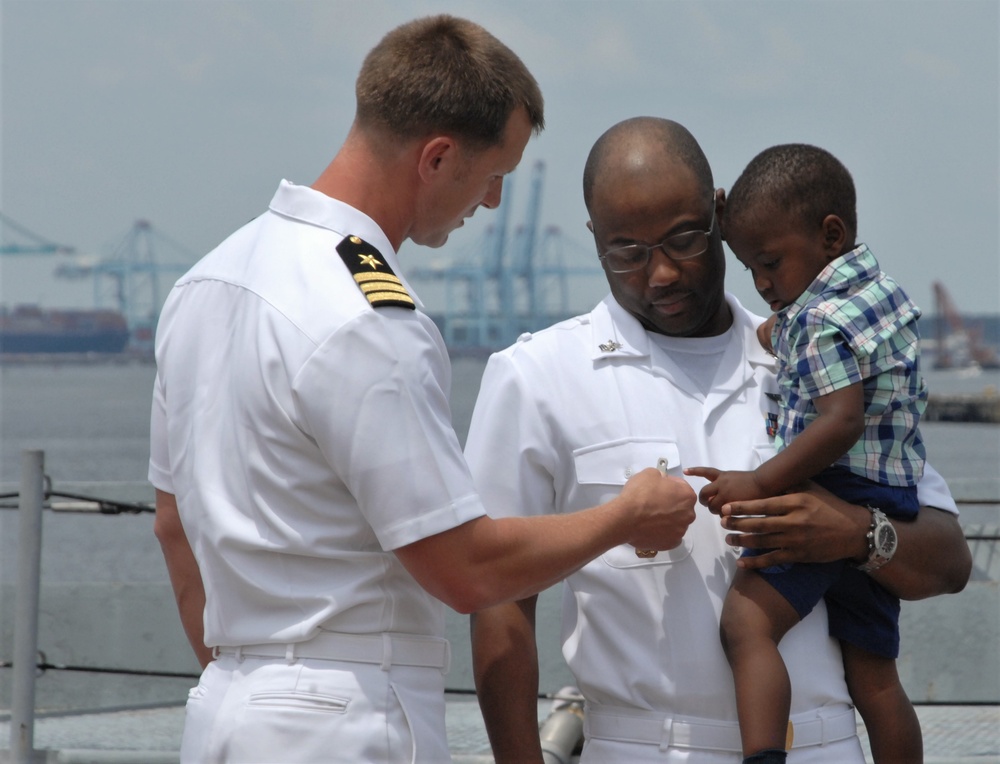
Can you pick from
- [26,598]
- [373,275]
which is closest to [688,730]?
[373,275]

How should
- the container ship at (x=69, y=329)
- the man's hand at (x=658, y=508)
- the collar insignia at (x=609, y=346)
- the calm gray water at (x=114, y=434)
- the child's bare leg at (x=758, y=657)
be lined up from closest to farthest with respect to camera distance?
the man's hand at (x=658, y=508) < the child's bare leg at (x=758, y=657) < the collar insignia at (x=609, y=346) < the calm gray water at (x=114, y=434) < the container ship at (x=69, y=329)

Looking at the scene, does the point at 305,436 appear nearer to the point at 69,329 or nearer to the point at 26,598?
the point at 26,598

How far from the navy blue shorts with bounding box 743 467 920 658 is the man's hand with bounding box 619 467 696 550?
26cm

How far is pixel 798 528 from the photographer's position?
208cm

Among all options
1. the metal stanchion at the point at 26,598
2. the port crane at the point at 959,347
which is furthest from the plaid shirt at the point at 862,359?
the port crane at the point at 959,347

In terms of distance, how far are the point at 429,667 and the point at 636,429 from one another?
0.60 m

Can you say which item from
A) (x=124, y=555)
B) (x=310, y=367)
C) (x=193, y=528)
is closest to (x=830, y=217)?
(x=310, y=367)

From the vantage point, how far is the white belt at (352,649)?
5.78 feet

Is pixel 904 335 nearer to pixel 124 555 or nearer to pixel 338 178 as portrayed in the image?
pixel 338 178

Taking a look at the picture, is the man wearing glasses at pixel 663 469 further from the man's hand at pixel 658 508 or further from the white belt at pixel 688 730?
the man's hand at pixel 658 508

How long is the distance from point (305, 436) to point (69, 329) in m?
101

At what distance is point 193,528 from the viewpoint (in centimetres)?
183

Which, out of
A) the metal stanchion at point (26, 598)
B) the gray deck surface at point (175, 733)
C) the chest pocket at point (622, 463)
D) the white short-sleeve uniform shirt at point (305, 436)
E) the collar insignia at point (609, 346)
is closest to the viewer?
the white short-sleeve uniform shirt at point (305, 436)

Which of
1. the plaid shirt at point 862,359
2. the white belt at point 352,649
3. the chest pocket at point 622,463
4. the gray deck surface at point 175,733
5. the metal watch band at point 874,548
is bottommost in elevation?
the gray deck surface at point 175,733
